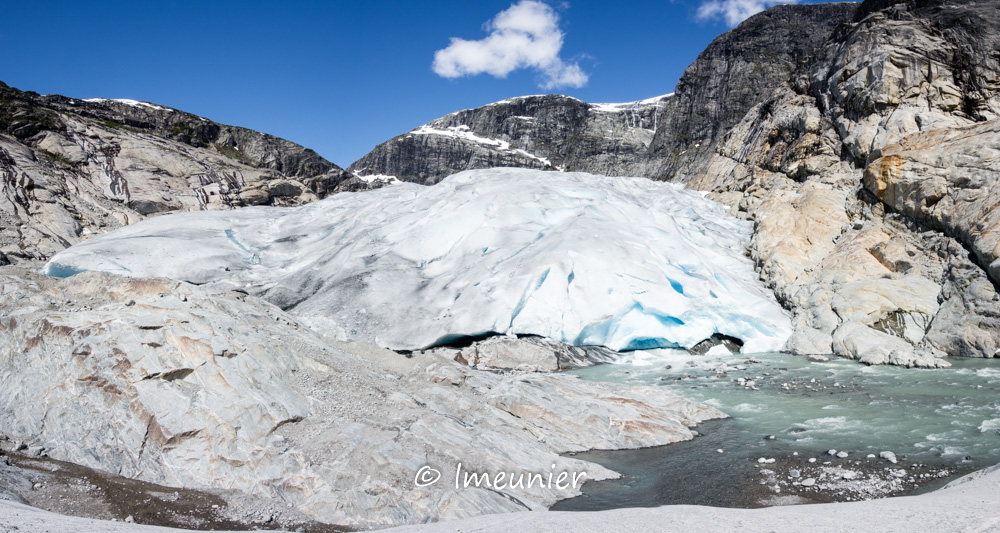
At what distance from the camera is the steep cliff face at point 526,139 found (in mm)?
95438

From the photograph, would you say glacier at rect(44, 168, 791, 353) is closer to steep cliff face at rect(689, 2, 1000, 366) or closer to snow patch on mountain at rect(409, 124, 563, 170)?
steep cliff face at rect(689, 2, 1000, 366)

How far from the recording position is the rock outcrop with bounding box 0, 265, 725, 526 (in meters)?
6.11

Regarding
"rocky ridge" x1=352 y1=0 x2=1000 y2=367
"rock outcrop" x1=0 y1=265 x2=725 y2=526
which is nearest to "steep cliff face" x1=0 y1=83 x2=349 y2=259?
"rock outcrop" x1=0 y1=265 x2=725 y2=526

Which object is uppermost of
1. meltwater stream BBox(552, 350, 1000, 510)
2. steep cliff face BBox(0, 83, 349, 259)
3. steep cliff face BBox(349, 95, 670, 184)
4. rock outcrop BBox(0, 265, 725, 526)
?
steep cliff face BBox(349, 95, 670, 184)

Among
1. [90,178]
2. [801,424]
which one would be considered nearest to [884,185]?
[801,424]

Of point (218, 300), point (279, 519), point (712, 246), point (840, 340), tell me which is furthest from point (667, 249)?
point (279, 519)

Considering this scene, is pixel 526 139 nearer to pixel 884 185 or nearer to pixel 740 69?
pixel 740 69

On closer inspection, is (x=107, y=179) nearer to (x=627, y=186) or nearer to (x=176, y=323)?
(x=627, y=186)

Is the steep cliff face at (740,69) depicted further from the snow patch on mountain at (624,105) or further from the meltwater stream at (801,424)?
the meltwater stream at (801,424)

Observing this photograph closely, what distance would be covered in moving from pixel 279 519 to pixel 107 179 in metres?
36.7

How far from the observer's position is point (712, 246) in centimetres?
2275

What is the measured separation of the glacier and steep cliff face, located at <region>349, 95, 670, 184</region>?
6983 centimetres

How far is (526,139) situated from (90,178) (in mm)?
75854

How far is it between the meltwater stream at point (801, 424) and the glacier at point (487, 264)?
2808 mm
